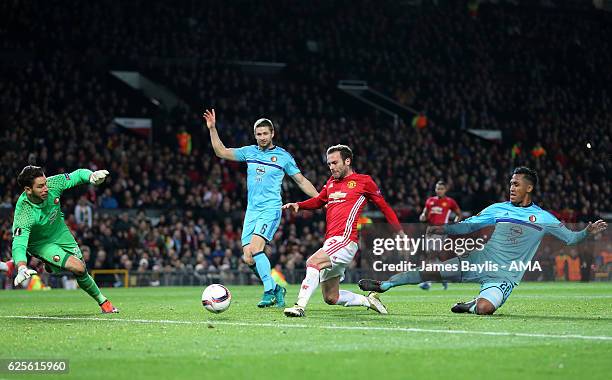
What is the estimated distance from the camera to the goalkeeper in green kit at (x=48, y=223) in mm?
12203

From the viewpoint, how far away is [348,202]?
12.4 m

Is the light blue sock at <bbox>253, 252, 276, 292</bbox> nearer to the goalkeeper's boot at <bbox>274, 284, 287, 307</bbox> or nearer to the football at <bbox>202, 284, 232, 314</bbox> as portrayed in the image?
the goalkeeper's boot at <bbox>274, 284, 287, 307</bbox>

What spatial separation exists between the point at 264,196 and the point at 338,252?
2502mm

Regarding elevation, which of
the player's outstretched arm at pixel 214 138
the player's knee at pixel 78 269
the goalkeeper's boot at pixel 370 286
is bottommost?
the goalkeeper's boot at pixel 370 286

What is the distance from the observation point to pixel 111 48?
1547 inches

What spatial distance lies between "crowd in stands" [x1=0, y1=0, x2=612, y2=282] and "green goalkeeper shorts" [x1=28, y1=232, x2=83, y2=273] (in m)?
12.7

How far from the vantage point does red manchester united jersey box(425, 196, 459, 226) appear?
2336cm

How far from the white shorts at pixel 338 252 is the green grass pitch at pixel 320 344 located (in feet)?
1.84

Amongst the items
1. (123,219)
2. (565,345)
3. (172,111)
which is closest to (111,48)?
(172,111)

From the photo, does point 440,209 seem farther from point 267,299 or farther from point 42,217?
point 42,217

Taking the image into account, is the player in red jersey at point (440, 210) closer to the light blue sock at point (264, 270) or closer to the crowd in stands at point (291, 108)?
the crowd in stands at point (291, 108)

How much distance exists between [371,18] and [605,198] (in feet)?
53.7

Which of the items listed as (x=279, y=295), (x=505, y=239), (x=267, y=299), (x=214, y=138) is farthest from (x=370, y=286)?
(x=214, y=138)

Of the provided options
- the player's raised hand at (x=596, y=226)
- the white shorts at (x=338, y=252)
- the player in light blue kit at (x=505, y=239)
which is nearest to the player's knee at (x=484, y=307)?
the player in light blue kit at (x=505, y=239)
